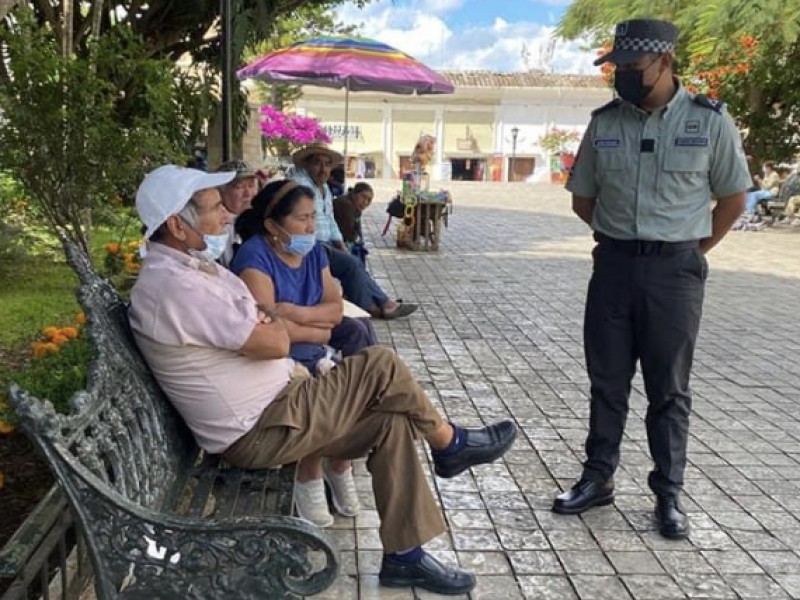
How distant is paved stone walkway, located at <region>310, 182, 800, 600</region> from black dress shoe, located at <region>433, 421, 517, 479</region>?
350mm

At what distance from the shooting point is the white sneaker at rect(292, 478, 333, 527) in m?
3.19

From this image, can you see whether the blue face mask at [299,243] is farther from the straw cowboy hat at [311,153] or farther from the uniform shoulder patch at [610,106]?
the straw cowboy hat at [311,153]

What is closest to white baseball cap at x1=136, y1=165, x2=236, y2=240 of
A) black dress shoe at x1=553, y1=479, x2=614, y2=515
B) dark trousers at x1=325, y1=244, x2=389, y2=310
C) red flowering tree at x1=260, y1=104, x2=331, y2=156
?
black dress shoe at x1=553, y1=479, x2=614, y2=515

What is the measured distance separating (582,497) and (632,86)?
1.68 metres

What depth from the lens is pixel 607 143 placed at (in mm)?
3201

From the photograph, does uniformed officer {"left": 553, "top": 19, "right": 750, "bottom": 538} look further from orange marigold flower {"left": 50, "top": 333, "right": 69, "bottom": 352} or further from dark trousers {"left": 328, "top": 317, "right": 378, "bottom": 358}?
orange marigold flower {"left": 50, "top": 333, "right": 69, "bottom": 352}

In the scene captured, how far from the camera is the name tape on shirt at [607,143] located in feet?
10.4

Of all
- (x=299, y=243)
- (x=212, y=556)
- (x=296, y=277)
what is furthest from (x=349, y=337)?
(x=212, y=556)

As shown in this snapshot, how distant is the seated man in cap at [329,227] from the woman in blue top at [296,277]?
2.47 metres

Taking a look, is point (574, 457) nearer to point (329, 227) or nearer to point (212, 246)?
point (212, 246)

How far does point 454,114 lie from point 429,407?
155 feet

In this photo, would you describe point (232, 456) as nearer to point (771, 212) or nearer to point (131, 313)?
point (131, 313)

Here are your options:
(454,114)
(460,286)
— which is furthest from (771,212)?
(454,114)

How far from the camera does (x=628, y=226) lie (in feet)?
10.4
